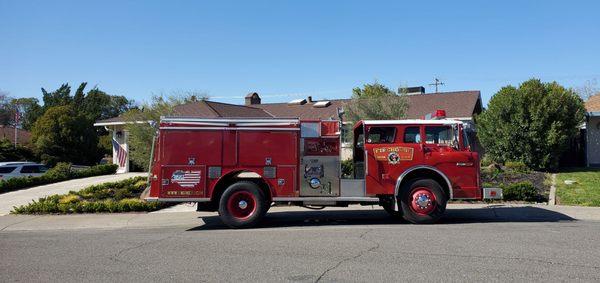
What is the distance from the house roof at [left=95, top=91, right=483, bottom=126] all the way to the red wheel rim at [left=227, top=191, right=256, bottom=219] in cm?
1395

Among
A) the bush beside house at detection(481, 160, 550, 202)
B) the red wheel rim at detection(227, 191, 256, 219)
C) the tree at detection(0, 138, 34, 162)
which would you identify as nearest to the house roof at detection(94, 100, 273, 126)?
the bush beside house at detection(481, 160, 550, 202)

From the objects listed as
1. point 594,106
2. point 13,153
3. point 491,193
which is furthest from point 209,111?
point 13,153

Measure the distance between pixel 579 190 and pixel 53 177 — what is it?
20.8 meters

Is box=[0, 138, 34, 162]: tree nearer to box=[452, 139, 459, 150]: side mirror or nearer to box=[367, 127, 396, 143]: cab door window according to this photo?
box=[367, 127, 396, 143]: cab door window

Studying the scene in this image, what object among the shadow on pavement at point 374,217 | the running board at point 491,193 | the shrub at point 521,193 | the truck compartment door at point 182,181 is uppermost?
the truck compartment door at point 182,181

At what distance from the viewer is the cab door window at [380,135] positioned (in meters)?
11.3

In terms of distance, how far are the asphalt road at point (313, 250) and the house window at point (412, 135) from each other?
6.01 ft

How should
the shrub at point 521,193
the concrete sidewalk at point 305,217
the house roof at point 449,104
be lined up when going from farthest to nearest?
the house roof at point 449,104 < the shrub at point 521,193 < the concrete sidewalk at point 305,217

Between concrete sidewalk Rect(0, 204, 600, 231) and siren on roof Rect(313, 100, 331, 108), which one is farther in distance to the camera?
siren on roof Rect(313, 100, 331, 108)

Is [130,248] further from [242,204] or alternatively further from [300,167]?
[300,167]

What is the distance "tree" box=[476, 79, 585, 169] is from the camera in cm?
2148

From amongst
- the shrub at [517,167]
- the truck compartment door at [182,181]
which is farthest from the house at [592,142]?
A: the truck compartment door at [182,181]

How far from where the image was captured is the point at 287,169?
10930 millimetres

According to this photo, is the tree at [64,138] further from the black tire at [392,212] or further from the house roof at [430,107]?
the black tire at [392,212]
